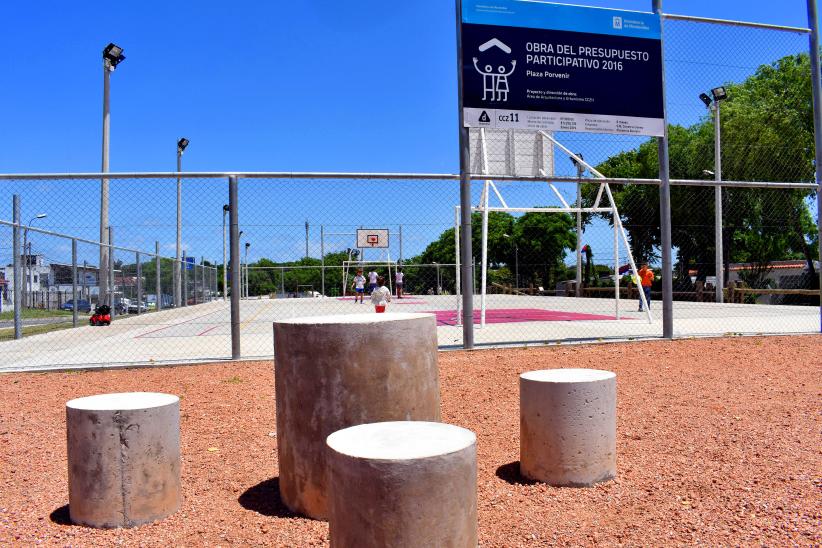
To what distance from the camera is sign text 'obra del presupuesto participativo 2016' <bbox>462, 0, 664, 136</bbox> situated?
9.18 meters

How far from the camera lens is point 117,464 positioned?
3471 mm

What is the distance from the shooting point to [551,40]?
9578 mm

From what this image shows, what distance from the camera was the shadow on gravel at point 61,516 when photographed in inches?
141

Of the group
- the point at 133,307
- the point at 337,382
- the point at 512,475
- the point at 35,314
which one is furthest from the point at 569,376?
the point at 133,307

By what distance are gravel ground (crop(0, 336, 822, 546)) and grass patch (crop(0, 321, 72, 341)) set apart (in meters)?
7.37

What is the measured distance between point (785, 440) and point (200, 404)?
5.06 metres

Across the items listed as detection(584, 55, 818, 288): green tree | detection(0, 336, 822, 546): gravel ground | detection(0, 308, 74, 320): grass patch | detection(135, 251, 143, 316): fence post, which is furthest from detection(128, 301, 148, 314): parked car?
detection(584, 55, 818, 288): green tree

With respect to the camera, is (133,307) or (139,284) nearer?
(139,284)

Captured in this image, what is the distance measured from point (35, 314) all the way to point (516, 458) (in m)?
16.7

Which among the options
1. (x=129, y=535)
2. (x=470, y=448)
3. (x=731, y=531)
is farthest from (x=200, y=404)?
(x=731, y=531)

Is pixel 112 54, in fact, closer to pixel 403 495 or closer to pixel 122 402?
pixel 122 402

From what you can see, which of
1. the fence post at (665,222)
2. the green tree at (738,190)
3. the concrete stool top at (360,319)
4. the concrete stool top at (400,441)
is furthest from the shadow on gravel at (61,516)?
the green tree at (738,190)

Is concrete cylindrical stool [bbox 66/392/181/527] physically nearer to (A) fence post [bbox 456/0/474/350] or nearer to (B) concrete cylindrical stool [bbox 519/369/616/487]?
(B) concrete cylindrical stool [bbox 519/369/616/487]

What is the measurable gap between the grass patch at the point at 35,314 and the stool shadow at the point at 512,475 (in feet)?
51.5
